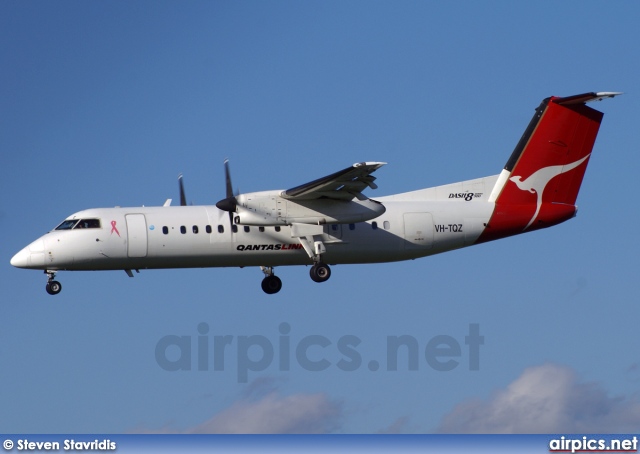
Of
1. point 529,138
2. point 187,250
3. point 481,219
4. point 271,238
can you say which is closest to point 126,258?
point 187,250

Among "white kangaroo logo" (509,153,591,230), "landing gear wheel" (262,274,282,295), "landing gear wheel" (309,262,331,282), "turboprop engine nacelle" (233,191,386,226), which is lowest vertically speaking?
"landing gear wheel" (262,274,282,295)

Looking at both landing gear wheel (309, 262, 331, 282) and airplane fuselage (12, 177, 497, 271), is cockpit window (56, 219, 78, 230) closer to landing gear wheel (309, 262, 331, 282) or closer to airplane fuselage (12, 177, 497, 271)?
airplane fuselage (12, 177, 497, 271)

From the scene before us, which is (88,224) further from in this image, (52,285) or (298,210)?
(298,210)

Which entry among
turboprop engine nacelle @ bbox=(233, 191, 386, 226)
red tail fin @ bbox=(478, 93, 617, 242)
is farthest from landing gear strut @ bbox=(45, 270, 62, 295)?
red tail fin @ bbox=(478, 93, 617, 242)

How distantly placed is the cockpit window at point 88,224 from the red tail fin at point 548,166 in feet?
32.5

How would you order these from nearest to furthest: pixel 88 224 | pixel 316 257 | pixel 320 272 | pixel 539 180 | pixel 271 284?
pixel 88 224
pixel 316 257
pixel 320 272
pixel 539 180
pixel 271 284

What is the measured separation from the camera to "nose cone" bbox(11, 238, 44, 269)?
3123 cm

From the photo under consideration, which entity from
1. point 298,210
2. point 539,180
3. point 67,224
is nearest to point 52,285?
point 67,224

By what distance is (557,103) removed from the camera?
1332 inches

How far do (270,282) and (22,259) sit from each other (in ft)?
21.4

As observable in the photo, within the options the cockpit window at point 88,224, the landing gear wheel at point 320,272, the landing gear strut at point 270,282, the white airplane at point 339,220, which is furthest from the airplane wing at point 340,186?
the cockpit window at point 88,224

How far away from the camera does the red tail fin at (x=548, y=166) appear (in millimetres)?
33094

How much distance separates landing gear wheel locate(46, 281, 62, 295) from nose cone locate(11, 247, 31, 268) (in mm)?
747

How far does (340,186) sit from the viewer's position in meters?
31.1
